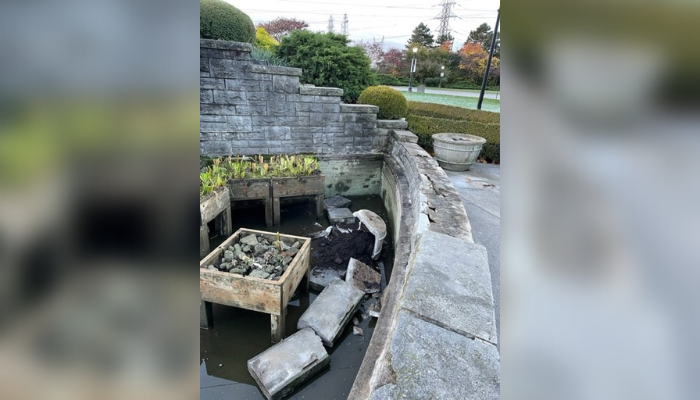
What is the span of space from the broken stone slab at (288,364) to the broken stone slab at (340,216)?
2.72 m

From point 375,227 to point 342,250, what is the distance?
1.97ft

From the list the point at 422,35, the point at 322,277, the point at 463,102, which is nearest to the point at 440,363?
the point at 322,277

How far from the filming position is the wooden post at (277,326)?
343 cm

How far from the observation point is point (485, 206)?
4605mm

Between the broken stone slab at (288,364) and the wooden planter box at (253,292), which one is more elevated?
the wooden planter box at (253,292)

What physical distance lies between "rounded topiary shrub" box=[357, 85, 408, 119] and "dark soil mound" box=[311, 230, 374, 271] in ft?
10.8

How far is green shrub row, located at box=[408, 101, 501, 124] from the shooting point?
8.34 meters

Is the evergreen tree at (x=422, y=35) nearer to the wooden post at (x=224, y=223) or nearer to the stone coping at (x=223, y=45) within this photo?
the stone coping at (x=223, y=45)
